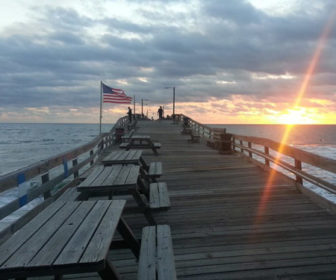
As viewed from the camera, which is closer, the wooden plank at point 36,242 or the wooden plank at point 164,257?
the wooden plank at point 36,242

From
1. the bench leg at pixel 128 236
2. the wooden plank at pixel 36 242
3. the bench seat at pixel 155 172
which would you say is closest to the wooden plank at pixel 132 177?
the bench seat at pixel 155 172

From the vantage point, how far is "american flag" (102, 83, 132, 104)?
63.7ft

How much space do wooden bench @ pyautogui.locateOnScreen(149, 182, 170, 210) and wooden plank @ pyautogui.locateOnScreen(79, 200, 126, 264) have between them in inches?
56.3

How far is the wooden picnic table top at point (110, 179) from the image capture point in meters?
4.20

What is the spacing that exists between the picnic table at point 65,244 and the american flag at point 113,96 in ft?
55.6

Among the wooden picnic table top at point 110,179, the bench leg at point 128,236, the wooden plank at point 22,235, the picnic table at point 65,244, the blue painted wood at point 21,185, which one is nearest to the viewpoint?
the picnic table at point 65,244

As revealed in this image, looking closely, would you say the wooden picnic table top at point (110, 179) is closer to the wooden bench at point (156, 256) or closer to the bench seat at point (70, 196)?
the bench seat at point (70, 196)

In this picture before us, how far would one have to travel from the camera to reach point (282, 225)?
454 centimetres

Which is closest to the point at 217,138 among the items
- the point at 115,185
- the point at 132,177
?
the point at 132,177

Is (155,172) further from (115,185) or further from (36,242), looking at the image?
(36,242)

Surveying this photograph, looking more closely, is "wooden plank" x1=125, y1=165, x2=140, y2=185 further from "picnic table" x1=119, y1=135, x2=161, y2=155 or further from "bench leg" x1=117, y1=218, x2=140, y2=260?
"picnic table" x1=119, y1=135, x2=161, y2=155

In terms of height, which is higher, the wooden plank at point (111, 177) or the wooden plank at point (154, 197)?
the wooden plank at point (111, 177)

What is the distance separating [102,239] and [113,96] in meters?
18.8

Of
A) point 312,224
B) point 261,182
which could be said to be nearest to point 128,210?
point 312,224
